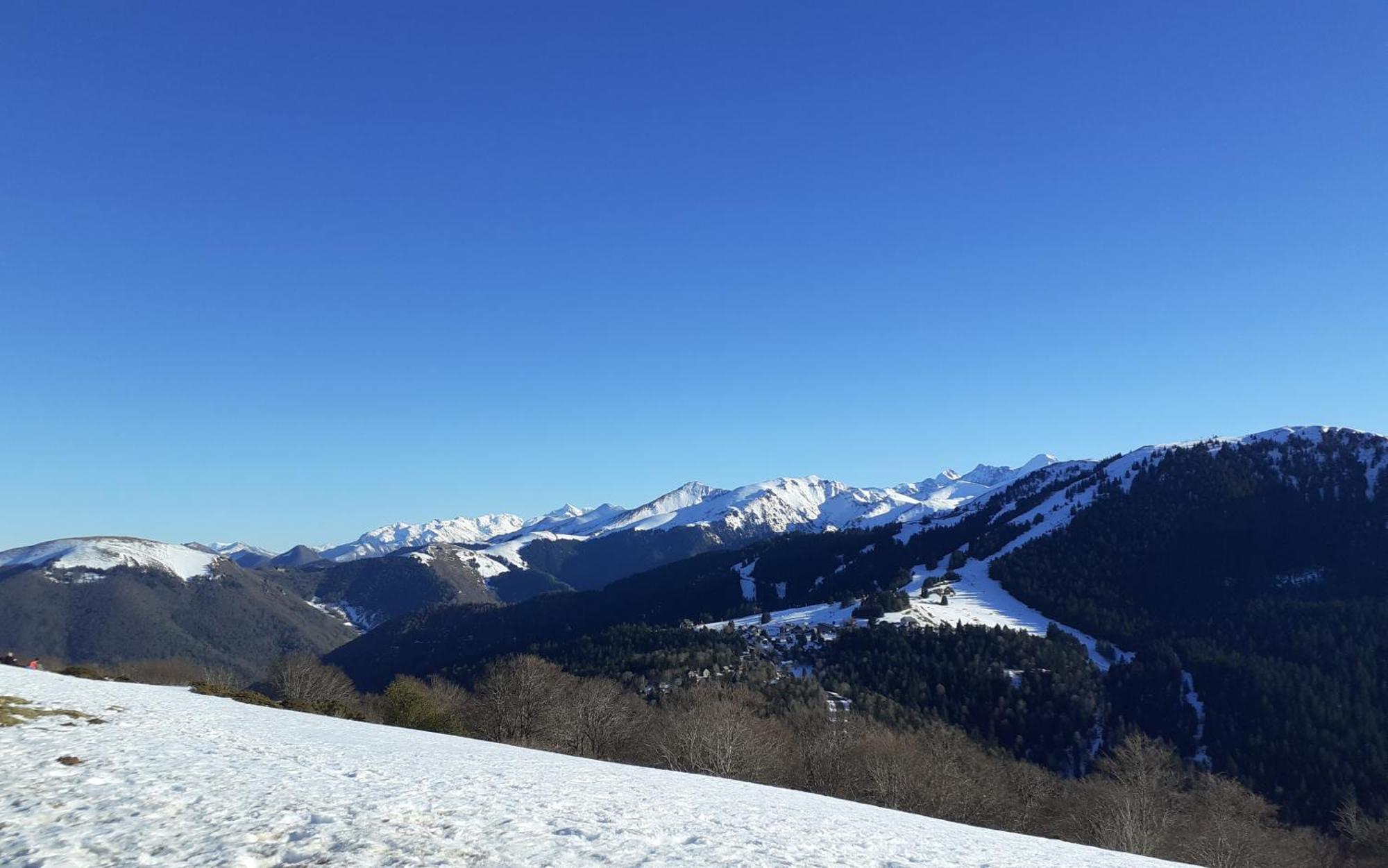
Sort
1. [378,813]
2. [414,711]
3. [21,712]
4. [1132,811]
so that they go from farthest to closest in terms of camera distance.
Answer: [414,711]
[1132,811]
[21,712]
[378,813]

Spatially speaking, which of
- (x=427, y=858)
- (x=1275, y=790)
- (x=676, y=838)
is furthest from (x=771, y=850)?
(x=1275, y=790)

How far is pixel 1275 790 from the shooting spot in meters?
99.6

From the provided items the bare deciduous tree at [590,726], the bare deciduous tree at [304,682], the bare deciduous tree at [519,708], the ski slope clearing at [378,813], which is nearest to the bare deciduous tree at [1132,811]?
the ski slope clearing at [378,813]

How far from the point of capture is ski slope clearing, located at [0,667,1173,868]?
12.2 meters

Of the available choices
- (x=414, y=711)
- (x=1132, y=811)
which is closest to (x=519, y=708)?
(x=414, y=711)

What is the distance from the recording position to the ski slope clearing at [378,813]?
481 inches

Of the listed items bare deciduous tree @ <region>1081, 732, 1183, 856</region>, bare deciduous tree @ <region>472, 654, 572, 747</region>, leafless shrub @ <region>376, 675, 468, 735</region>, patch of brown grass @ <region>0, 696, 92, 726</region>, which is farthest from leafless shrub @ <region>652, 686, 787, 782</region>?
patch of brown grass @ <region>0, 696, 92, 726</region>

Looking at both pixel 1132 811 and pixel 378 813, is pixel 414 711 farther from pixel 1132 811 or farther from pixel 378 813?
pixel 1132 811

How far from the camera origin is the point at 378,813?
1439cm

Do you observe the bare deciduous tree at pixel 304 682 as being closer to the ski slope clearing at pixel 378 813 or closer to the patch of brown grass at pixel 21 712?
the patch of brown grass at pixel 21 712

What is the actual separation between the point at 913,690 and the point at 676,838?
12078 cm

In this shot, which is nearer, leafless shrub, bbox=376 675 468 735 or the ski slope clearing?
the ski slope clearing

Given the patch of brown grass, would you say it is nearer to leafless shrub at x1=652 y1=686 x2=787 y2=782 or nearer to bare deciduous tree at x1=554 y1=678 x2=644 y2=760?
leafless shrub at x1=652 y1=686 x2=787 y2=782

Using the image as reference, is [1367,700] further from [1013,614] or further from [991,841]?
[991,841]
